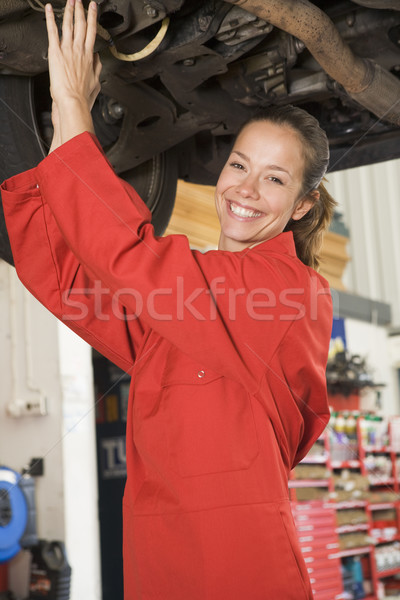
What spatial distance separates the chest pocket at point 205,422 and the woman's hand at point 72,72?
0.45 m

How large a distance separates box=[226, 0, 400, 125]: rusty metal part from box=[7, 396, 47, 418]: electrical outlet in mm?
3533

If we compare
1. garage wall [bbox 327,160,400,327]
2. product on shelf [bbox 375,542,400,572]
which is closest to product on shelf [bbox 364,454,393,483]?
product on shelf [bbox 375,542,400,572]

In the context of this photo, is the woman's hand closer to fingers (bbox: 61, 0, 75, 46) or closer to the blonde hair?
fingers (bbox: 61, 0, 75, 46)

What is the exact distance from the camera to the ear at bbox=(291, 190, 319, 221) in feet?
5.05

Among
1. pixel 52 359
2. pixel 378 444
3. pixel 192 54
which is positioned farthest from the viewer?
pixel 378 444

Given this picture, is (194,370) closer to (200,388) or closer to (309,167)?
(200,388)

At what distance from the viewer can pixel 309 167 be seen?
4.85 feet

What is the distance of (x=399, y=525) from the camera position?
8188 mm

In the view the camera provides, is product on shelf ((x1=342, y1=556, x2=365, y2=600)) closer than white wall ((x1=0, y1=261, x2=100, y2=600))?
No

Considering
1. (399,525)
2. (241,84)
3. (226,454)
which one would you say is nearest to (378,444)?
(399,525)

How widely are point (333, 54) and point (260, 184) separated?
1.40ft

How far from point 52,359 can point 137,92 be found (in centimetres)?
335

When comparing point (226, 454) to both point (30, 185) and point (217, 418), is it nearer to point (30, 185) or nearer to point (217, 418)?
point (217, 418)

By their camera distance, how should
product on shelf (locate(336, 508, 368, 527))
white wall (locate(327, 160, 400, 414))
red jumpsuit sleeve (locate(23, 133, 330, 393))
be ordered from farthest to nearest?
white wall (locate(327, 160, 400, 414)) → product on shelf (locate(336, 508, 368, 527)) → red jumpsuit sleeve (locate(23, 133, 330, 393))
